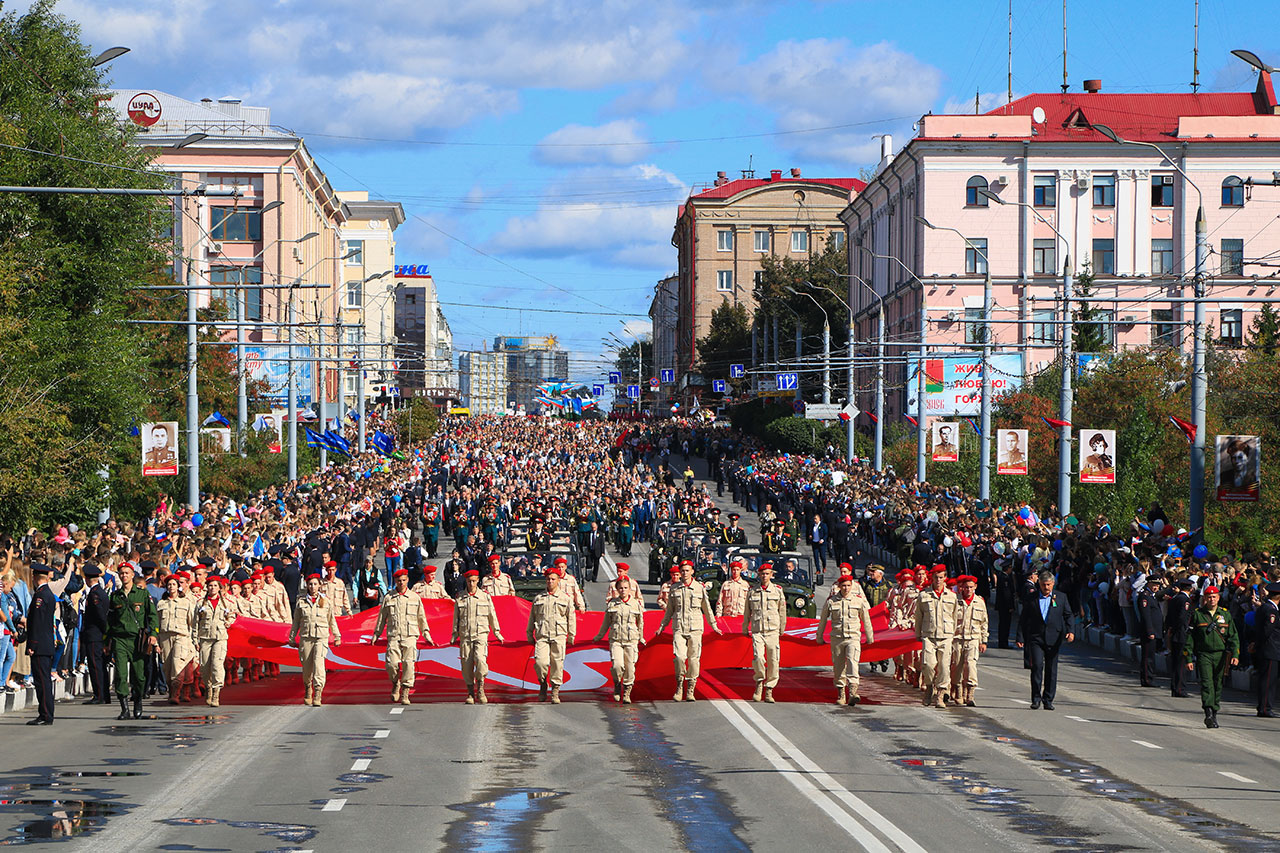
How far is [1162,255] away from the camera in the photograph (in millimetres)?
77125

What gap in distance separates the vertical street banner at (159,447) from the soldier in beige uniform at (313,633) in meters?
17.3

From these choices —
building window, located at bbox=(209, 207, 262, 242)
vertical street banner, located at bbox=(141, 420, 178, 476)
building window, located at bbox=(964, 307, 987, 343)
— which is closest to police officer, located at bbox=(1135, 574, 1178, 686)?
vertical street banner, located at bbox=(141, 420, 178, 476)

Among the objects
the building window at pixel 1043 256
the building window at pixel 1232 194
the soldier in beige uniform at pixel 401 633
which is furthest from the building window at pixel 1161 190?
the soldier in beige uniform at pixel 401 633

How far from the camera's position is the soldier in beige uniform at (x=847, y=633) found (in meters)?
20.3

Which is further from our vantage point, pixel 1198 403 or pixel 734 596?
pixel 1198 403

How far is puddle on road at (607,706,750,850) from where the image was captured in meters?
11.8

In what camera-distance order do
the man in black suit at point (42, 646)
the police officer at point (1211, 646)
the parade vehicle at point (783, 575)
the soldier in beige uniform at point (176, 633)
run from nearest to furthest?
the man in black suit at point (42, 646)
the police officer at point (1211, 646)
the soldier in beige uniform at point (176, 633)
the parade vehicle at point (783, 575)

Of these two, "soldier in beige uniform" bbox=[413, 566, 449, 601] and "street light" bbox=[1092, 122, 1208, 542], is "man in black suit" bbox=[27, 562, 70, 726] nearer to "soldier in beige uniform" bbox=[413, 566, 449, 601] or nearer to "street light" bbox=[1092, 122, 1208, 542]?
"soldier in beige uniform" bbox=[413, 566, 449, 601]

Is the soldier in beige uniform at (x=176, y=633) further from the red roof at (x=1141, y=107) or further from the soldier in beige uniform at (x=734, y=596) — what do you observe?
the red roof at (x=1141, y=107)

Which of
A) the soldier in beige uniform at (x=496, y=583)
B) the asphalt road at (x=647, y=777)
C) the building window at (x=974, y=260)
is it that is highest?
the building window at (x=974, y=260)

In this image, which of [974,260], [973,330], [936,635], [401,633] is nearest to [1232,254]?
[974,260]

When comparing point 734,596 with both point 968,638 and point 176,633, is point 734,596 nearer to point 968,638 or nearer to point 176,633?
point 968,638

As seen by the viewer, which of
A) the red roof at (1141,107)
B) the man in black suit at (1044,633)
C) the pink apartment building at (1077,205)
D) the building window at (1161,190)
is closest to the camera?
the man in black suit at (1044,633)

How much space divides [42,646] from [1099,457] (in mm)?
24907
